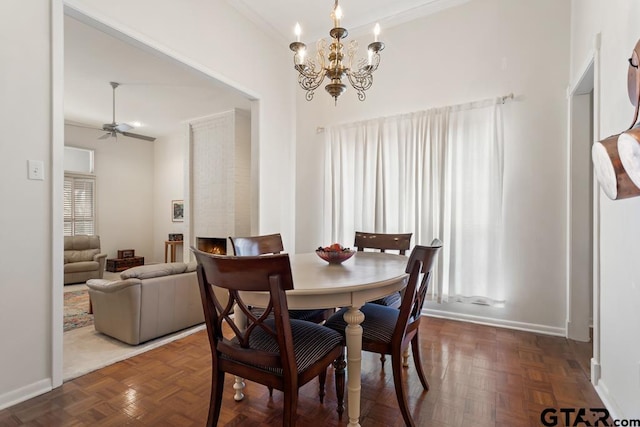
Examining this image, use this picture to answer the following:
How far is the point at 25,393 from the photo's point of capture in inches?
71.3

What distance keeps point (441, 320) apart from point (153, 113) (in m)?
5.63

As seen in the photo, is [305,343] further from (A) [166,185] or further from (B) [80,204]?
(A) [166,185]

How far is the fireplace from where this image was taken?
5.50m

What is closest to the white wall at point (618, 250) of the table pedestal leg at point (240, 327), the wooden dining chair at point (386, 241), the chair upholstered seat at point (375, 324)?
the chair upholstered seat at point (375, 324)

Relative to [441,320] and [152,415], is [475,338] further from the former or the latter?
[152,415]

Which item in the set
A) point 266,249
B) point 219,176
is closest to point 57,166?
point 266,249

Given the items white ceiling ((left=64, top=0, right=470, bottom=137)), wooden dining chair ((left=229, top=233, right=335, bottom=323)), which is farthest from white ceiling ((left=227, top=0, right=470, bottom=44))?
wooden dining chair ((left=229, top=233, right=335, bottom=323))

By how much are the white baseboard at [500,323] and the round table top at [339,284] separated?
5.52 feet

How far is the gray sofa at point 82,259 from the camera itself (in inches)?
202

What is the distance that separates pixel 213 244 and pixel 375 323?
14.8 ft

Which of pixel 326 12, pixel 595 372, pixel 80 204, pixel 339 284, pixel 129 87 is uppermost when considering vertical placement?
pixel 326 12

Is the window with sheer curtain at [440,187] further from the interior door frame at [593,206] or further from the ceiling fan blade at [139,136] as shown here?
the ceiling fan blade at [139,136]

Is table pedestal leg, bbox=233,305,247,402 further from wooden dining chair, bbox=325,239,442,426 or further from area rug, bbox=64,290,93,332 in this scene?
area rug, bbox=64,290,93,332

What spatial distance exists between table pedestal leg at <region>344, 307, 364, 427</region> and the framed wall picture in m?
6.18
